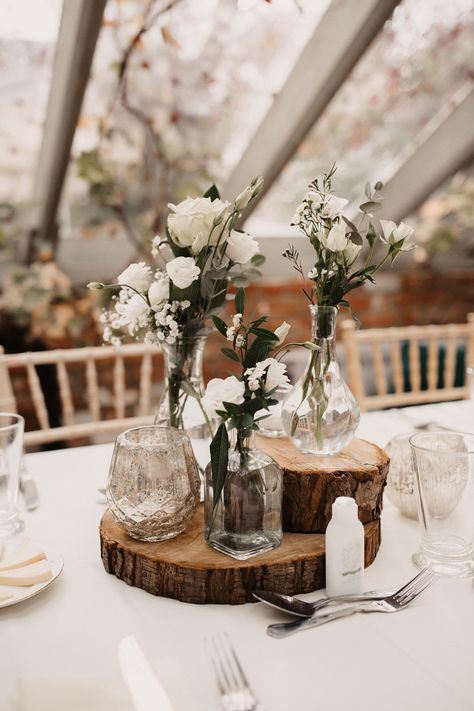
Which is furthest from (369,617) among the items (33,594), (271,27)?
(271,27)

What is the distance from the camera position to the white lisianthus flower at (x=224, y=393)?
0.86m

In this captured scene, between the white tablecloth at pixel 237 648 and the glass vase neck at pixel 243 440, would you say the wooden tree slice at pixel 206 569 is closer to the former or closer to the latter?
the white tablecloth at pixel 237 648

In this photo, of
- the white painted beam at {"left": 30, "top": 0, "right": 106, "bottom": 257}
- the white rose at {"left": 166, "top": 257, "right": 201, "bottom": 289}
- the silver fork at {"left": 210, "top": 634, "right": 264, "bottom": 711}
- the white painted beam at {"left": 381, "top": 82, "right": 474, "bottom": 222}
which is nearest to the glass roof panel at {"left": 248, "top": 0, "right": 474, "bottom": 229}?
the white painted beam at {"left": 381, "top": 82, "right": 474, "bottom": 222}

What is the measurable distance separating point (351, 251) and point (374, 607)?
1.65 feet

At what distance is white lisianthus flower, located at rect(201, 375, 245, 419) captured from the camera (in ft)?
2.83

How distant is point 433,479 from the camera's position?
96 centimetres

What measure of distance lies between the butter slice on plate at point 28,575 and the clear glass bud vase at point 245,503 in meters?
0.24

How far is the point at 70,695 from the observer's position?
0.70 meters

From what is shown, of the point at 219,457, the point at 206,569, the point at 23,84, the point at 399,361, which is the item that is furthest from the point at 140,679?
the point at 23,84

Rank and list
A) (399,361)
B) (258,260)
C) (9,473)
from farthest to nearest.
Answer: (399,361) → (258,260) → (9,473)

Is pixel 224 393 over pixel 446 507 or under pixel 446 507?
over

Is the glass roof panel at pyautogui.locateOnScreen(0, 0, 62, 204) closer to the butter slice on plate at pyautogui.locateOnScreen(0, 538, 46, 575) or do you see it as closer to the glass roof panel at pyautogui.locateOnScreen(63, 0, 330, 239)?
the glass roof panel at pyautogui.locateOnScreen(63, 0, 330, 239)

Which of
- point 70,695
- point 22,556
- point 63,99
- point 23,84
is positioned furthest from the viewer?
Result: point 23,84

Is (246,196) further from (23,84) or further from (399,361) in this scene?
(23,84)
